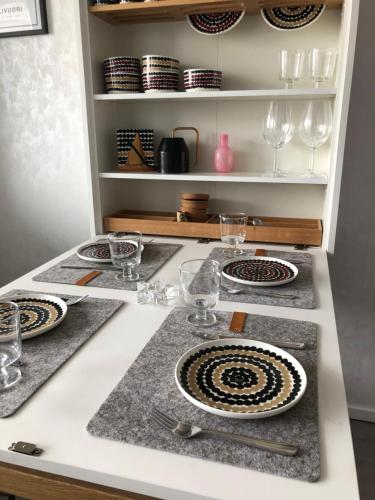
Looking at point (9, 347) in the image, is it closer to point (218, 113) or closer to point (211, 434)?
point (211, 434)

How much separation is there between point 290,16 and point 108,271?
110 centimetres

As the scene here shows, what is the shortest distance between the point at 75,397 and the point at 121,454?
0.49 ft

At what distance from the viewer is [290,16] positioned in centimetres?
145

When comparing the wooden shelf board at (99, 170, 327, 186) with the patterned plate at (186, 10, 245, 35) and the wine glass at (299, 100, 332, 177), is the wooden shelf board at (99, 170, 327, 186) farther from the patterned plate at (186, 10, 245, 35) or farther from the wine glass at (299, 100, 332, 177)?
the patterned plate at (186, 10, 245, 35)

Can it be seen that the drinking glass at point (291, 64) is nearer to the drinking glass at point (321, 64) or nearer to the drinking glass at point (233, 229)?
the drinking glass at point (321, 64)

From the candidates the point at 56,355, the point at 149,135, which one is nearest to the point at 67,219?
the point at 149,135

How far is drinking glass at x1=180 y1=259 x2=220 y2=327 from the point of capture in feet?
3.02

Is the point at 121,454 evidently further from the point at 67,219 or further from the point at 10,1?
the point at 10,1

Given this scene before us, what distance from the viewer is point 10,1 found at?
1.71 m

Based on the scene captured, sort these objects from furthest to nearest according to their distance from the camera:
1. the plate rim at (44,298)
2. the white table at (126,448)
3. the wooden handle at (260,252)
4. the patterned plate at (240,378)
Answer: the wooden handle at (260,252), the plate rim at (44,298), the patterned plate at (240,378), the white table at (126,448)

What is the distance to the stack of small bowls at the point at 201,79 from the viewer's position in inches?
57.2

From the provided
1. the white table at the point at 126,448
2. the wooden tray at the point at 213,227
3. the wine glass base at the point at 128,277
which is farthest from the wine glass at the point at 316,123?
the white table at the point at 126,448

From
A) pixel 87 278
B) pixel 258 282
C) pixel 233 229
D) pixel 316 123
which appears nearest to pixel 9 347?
pixel 87 278

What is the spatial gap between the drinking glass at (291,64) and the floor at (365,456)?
1421 millimetres
